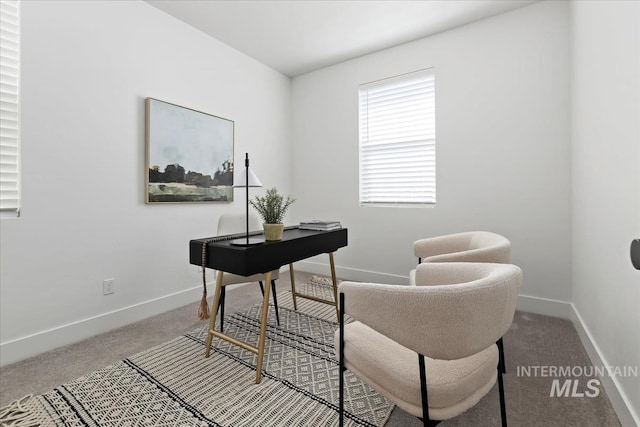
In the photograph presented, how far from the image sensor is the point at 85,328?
2283 millimetres

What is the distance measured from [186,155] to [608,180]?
3162 millimetres

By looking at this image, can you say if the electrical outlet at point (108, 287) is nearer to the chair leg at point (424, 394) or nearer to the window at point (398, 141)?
the chair leg at point (424, 394)

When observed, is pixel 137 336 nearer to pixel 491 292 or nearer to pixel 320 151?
pixel 491 292

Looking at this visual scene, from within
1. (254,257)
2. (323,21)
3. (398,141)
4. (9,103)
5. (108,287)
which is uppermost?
(323,21)

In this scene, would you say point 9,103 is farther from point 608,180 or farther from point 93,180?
point 608,180

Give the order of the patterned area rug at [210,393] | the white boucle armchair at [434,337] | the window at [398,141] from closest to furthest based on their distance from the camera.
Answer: the white boucle armchair at [434,337] → the patterned area rug at [210,393] → the window at [398,141]

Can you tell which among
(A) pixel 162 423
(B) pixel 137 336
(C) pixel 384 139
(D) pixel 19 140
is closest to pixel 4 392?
(B) pixel 137 336

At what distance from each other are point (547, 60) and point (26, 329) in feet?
14.8

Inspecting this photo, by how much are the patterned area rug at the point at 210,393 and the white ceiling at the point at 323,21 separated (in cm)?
284

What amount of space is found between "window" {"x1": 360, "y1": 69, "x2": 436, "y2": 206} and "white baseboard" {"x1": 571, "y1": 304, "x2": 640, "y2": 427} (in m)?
1.68

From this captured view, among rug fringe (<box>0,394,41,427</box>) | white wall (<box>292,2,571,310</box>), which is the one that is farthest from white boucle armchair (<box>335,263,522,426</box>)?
white wall (<box>292,2,571,310</box>)

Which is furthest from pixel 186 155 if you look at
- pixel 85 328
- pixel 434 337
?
pixel 434 337

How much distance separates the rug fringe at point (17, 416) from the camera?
1397 millimetres

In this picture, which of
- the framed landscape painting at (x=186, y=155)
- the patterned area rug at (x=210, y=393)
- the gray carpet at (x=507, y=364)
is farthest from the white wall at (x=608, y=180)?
the framed landscape painting at (x=186, y=155)
